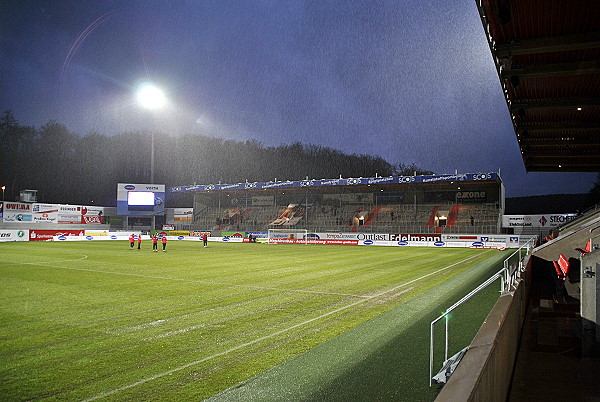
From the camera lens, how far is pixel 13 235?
1770 inches

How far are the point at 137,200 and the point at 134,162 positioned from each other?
30097mm

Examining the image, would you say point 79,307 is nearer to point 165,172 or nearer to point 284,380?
point 284,380

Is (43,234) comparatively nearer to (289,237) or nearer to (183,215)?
(183,215)

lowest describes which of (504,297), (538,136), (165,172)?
(504,297)

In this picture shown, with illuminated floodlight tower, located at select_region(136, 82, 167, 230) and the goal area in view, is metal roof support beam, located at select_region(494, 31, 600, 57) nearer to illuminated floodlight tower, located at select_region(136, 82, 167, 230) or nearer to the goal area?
the goal area

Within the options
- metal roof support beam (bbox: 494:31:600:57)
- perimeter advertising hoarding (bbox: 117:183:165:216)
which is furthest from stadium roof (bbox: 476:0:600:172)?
perimeter advertising hoarding (bbox: 117:183:165:216)

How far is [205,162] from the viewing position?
101500mm

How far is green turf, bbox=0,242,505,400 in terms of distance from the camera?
17.8 ft

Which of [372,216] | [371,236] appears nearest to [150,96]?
[372,216]

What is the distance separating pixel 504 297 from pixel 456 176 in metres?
46.5

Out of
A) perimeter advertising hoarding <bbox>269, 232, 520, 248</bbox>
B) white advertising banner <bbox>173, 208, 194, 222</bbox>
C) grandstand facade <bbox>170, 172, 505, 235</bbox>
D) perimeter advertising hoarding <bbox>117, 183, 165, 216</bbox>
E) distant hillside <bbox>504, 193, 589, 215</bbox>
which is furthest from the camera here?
distant hillside <bbox>504, 193, 589, 215</bbox>

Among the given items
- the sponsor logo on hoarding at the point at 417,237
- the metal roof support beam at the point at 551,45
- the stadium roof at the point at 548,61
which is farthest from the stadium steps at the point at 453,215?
the metal roof support beam at the point at 551,45

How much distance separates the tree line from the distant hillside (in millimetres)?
23198

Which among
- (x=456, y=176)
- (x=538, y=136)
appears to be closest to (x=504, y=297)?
(x=538, y=136)
